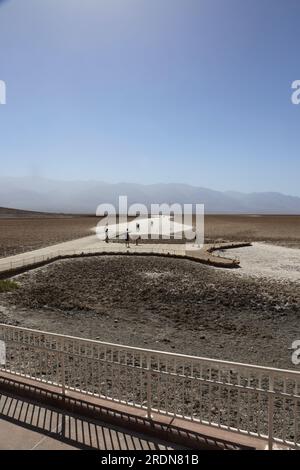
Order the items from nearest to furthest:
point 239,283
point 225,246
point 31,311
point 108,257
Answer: point 31,311
point 239,283
point 108,257
point 225,246

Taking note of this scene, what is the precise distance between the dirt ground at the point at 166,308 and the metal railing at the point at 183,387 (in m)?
2.67

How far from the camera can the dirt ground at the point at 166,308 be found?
13.5m

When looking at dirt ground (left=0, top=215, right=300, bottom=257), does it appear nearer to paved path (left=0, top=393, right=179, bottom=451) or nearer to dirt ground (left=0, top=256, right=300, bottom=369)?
dirt ground (left=0, top=256, right=300, bottom=369)

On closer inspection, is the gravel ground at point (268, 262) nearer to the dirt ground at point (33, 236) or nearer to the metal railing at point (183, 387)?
the metal railing at point (183, 387)

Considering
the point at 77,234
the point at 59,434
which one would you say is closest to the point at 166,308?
the point at 59,434

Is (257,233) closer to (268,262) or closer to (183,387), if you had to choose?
(268,262)

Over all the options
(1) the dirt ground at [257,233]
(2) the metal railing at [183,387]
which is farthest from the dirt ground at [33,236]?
(2) the metal railing at [183,387]

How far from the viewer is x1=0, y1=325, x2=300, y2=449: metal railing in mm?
5242

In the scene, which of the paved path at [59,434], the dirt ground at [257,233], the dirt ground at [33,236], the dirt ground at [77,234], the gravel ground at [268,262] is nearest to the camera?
the paved path at [59,434]

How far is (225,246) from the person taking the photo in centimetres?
3609

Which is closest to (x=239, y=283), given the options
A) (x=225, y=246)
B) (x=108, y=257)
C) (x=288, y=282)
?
(x=288, y=282)
